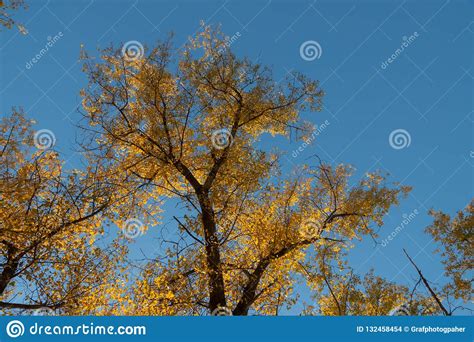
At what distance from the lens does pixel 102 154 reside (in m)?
16.2

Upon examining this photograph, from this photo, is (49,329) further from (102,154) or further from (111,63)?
(111,63)

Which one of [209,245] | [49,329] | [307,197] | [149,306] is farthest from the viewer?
[307,197]

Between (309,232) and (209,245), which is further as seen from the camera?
(309,232)

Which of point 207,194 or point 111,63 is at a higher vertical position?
point 111,63

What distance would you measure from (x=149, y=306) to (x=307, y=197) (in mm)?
8240

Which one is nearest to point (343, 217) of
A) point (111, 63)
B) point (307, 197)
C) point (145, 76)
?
point (307, 197)

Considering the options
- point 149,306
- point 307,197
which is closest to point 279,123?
point 307,197

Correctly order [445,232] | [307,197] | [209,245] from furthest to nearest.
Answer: [445,232] < [307,197] < [209,245]

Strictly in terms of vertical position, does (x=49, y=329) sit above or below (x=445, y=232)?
below

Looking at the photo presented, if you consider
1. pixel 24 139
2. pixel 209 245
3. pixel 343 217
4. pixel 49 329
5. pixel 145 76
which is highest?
pixel 145 76

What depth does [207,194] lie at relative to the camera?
15.6 m

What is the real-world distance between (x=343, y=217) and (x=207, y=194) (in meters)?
5.58

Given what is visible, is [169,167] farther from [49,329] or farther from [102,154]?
[49,329]

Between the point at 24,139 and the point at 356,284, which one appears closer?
the point at 24,139
